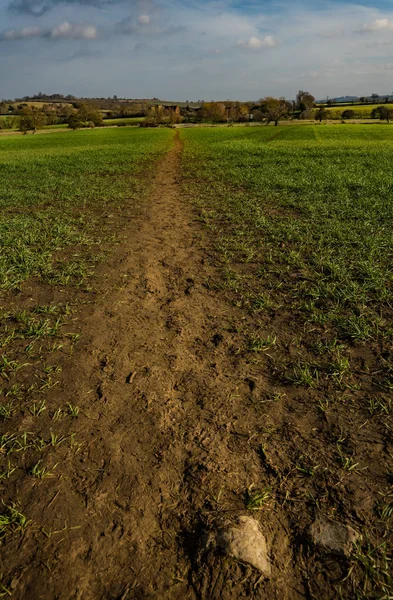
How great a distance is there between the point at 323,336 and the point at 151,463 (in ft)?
9.61

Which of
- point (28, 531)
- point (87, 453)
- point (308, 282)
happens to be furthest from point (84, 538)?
point (308, 282)

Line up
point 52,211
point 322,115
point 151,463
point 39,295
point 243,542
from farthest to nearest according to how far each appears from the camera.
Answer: point 322,115, point 52,211, point 39,295, point 151,463, point 243,542

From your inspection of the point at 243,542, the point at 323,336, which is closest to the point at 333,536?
the point at 243,542

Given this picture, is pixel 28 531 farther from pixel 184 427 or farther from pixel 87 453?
pixel 184 427

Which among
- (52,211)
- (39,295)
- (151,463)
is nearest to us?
(151,463)

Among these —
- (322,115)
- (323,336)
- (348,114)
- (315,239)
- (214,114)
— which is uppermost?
(214,114)

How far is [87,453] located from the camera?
314cm

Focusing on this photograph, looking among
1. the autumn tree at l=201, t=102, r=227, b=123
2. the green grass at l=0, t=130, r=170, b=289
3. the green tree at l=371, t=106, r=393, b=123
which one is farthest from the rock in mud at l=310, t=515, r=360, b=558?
the autumn tree at l=201, t=102, r=227, b=123

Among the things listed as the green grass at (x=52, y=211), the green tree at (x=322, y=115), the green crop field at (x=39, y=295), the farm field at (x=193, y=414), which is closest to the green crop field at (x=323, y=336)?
the farm field at (x=193, y=414)

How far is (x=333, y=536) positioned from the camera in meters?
2.42

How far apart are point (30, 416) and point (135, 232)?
6.64 metres

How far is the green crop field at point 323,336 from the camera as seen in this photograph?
2787 mm

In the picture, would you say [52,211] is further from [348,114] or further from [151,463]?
[348,114]

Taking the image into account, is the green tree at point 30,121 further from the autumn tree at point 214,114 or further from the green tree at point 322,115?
the green tree at point 322,115
